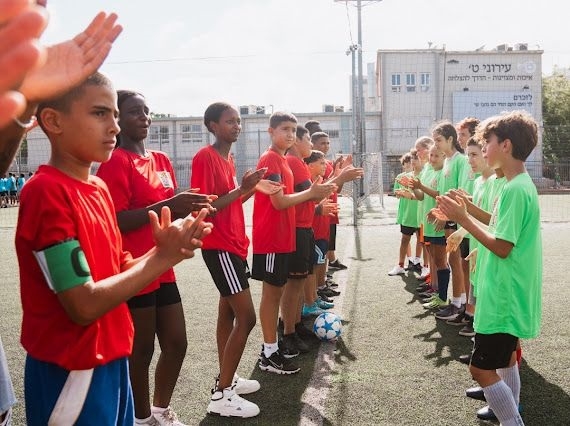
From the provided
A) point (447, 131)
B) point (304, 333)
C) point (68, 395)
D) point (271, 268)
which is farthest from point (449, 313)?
point (68, 395)

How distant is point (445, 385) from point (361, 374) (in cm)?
66

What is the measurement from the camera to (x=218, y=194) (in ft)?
12.8

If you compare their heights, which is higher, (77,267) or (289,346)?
(77,267)

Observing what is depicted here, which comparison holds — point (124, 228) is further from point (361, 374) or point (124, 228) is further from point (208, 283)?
point (208, 283)

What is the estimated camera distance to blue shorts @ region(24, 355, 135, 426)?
6.24ft

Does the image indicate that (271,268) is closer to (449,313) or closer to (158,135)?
(449,313)

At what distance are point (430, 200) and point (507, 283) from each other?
13.5 ft

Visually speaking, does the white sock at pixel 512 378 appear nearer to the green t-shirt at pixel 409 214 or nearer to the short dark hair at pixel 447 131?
the short dark hair at pixel 447 131

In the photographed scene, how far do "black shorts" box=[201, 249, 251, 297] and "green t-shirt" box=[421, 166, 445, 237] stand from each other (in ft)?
11.0

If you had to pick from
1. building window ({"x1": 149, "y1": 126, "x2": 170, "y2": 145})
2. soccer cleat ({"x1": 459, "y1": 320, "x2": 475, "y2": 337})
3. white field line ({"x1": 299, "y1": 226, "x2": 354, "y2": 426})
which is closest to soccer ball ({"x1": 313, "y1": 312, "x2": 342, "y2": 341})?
white field line ({"x1": 299, "y1": 226, "x2": 354, "y2": 426})

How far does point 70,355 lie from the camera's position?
6.15 ft

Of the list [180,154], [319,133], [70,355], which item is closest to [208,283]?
[319,133]

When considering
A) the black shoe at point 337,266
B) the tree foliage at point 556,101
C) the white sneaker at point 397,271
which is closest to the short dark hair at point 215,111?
the white sneaker at point 397,271

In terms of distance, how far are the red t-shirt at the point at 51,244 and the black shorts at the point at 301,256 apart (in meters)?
3.33
